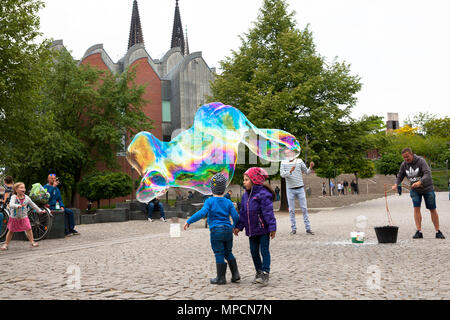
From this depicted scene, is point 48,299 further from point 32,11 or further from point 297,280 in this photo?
point 32,11

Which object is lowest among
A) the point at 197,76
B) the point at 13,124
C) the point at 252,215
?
the point at 252,215

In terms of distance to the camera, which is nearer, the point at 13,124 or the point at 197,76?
the point at 13,124

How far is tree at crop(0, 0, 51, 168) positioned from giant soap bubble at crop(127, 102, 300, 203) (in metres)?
8.54

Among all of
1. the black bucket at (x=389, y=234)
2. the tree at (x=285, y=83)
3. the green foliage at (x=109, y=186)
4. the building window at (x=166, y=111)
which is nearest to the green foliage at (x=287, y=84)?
the tree at (x=285, y=83)

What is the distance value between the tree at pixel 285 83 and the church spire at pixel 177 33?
59.3m

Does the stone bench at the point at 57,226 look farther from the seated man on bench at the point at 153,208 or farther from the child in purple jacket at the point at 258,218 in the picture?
the child in purple jacket at the point at 258,218

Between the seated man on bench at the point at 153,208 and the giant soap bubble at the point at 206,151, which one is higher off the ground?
the giant soap bubble at the point at 206,151

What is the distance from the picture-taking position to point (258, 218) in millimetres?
5074

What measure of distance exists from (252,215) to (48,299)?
2478 mm

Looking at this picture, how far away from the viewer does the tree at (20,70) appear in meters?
16.8

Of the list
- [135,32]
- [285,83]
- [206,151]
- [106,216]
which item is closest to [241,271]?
[206,151]

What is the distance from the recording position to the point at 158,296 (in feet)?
14.6

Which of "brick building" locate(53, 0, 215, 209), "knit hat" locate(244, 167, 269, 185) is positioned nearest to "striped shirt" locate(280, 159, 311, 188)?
"knit hat" locate(244, 167, 269, 185)
